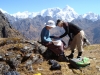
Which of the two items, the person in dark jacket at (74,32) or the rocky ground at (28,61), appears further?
the person in dark jacket at (74,32)

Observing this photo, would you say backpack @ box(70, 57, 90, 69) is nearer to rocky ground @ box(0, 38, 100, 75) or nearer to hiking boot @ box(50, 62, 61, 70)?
rocky ground @ box(0, 38, 100, 75)

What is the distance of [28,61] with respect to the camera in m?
15.6

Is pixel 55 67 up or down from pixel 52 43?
down

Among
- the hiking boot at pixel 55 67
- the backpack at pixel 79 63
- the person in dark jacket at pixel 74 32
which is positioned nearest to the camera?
the hiking boot at pixel 55 67

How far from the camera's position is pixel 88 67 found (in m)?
15.9

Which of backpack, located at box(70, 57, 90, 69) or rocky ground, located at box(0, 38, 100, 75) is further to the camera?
backpack, located at box(70, 57, 90, 69)

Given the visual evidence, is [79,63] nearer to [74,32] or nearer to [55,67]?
[55,67]

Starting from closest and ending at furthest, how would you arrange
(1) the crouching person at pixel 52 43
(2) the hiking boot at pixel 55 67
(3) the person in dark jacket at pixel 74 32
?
1. (2) the hiking boot at pixel 55 67
2. (3) the person in dark jacket at pixel 74 32
3. (1) the crouching person at pixel 52 43

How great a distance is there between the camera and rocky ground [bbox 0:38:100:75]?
14648mm

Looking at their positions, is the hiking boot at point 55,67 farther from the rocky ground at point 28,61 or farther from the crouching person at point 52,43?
the crouching person at point 52,43

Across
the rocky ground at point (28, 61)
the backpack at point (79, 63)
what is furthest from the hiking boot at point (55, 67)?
the backpack at point (79, 63)

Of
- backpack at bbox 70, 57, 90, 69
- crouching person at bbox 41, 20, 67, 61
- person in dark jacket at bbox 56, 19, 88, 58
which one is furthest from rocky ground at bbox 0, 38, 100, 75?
person in dark jacket at bbox 56, 19, 88, 58

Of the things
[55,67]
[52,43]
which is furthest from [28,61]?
[52,43]

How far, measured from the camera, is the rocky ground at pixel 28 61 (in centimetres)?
1465
